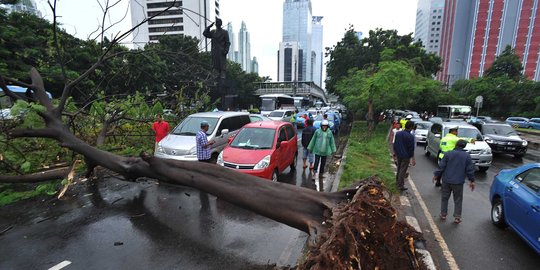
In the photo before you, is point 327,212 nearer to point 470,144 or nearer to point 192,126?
point 192,126

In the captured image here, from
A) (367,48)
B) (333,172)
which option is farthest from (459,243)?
(367,48)

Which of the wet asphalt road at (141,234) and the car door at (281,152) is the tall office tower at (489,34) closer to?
the car door at (281,152)

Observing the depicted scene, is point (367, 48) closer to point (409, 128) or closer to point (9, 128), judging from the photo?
point (409, 128)

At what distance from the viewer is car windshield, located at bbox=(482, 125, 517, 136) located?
1245 cm

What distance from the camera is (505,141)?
11.6 m

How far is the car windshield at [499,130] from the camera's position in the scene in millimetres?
12450

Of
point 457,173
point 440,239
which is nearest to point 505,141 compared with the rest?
point 457,173

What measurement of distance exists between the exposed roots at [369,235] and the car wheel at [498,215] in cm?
374

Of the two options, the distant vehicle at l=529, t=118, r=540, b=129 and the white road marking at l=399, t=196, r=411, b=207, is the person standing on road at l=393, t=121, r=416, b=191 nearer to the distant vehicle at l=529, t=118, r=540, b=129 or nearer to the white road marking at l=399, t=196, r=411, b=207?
the white road marking at l=399, t=196, r=411, b=207

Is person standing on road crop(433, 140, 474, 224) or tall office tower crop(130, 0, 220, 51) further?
person standing on road crop(433, 140, 474, 224)

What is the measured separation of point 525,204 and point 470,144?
5915mm

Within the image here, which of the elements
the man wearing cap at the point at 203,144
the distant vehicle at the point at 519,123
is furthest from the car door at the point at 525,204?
the distant vehicle at the point at 519,123

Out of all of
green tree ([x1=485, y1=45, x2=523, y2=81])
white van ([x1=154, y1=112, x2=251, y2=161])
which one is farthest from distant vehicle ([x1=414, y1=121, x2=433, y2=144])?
green tree ([x1=485, y1=45, x2=523, y2=81])

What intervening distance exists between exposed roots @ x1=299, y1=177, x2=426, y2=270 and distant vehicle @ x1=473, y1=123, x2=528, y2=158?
12.7 m
